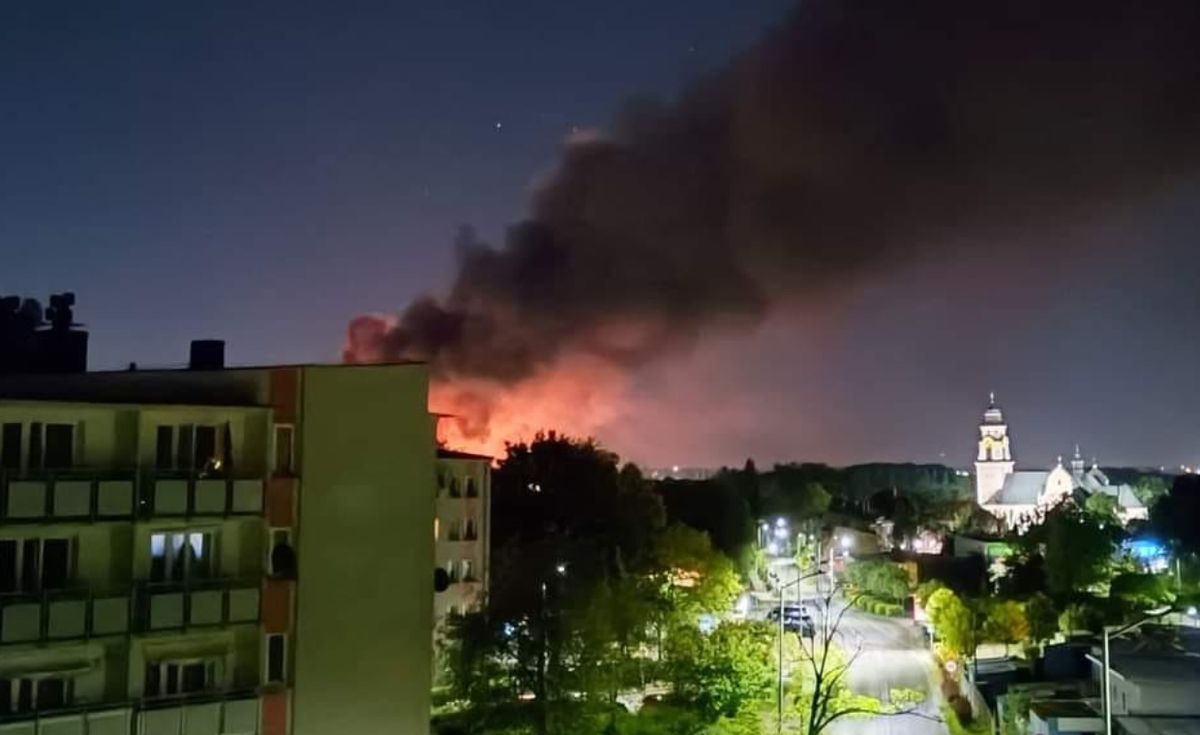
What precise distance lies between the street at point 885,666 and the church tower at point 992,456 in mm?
113850

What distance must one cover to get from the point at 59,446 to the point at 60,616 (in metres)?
2.80

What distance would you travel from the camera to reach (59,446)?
19.6m

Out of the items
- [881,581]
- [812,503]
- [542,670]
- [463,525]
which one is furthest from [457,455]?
[812,503]

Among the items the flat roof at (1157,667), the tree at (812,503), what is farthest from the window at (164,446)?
the tree at (812,503)

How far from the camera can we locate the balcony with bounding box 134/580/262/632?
20.1 metres

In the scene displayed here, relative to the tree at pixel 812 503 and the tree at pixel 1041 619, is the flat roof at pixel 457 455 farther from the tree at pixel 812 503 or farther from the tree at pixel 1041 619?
the tree at pixel 812 503

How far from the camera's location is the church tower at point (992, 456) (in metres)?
184

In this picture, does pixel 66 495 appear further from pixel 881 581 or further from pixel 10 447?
pixel 881 581

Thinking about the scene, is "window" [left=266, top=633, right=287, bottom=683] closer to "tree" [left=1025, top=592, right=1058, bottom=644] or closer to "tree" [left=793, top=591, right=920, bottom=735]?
"tree" [left=793, top=591, right=920, bottom=735]

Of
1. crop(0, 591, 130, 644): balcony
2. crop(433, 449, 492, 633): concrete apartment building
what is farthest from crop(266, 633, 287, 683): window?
crop(433, 449, 492, 633): concrete apartment building

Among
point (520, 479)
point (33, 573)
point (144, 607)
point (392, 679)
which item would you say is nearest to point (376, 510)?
point (392, 679)

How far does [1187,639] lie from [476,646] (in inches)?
1367

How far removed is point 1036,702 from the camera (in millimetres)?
37375

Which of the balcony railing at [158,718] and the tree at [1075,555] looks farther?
the tree at [1075,555]
